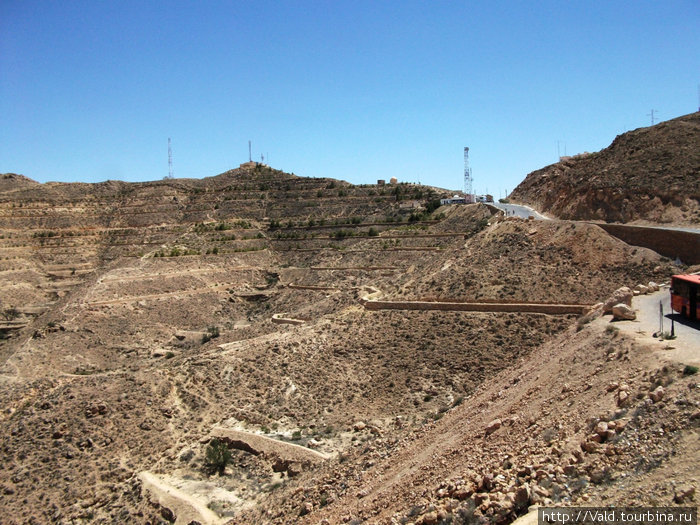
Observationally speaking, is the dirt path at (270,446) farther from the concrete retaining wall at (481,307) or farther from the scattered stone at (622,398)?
the concrete retaining wall at (481,307)

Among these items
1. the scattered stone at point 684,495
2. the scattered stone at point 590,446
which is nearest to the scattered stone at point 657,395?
the scattered stone at point 590,446

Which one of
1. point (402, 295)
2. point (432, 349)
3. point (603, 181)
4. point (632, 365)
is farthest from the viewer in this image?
point (603, 181)

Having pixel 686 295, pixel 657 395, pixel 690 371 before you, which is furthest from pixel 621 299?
pixel 657 395

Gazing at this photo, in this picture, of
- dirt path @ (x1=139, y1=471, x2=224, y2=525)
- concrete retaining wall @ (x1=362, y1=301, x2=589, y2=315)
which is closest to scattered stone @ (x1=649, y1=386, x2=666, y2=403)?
dirt path @ (x1=139, y1=471, x2=224, y2=525)

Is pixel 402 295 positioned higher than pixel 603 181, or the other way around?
pixel 603 181

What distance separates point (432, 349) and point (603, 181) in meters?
20.5

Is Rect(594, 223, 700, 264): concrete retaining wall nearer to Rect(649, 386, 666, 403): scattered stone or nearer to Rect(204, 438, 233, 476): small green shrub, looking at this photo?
Rect(649, 386, 666, 403): scattered stone

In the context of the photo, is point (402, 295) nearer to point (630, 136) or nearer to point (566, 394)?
point (566, 394)

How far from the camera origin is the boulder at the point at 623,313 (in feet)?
57.2

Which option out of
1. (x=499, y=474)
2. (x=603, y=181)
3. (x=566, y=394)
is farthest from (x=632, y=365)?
(x=603, y=181)

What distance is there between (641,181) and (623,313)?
2147cm

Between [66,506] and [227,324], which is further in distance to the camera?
[227,324]

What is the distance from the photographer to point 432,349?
25438mm

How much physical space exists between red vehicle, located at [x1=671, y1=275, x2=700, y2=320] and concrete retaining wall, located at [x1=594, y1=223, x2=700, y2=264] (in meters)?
9.97
